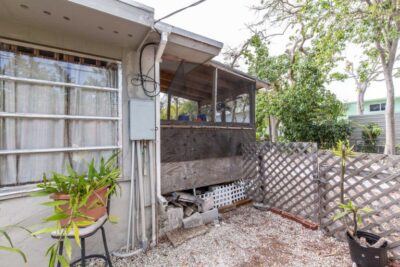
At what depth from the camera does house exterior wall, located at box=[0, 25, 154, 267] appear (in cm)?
193

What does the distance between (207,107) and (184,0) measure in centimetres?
197

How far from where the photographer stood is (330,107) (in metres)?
8.43

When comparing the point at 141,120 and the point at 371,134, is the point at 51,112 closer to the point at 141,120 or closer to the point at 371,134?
the point at 141,120

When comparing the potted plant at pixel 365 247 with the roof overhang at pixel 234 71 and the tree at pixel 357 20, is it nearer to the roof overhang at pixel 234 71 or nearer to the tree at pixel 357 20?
the roof overhang at pixel 234 71

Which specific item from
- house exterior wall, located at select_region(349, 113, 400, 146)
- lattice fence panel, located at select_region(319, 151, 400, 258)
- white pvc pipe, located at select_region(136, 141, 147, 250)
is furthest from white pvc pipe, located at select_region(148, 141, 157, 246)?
house exterior wall, located at select_region(349, 113, 400, 146)

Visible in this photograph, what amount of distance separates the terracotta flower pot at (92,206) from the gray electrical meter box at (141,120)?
842 millimetres

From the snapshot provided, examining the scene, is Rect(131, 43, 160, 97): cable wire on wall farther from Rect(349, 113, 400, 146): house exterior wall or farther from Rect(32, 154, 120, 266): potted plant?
Rect(349, 113, 400, 146): house exterior wall

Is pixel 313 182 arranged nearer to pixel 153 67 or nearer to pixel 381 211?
pixel 381 211

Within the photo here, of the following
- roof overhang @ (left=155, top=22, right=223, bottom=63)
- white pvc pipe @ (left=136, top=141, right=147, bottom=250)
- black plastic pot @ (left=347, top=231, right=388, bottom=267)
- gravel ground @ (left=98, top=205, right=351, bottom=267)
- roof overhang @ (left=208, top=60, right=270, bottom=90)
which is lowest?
gravel ground @ (left=98, top=205, right=351, bottom=267)

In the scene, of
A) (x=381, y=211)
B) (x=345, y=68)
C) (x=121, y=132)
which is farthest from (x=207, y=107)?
(x=345, y=68)

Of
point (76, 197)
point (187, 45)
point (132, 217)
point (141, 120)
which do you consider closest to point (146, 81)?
point (141, 120)

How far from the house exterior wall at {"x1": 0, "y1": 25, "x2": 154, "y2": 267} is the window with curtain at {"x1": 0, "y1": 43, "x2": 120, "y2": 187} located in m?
0.13

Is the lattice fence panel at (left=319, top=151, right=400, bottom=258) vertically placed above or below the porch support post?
below

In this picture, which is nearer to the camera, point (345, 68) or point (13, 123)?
point (13, 123)
